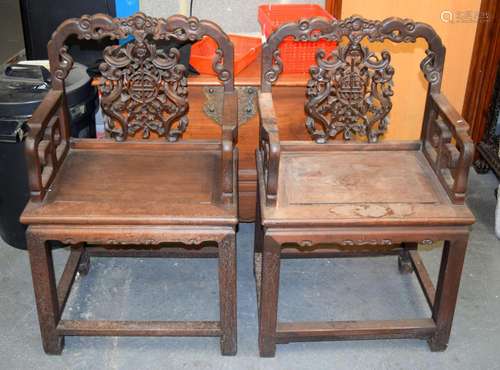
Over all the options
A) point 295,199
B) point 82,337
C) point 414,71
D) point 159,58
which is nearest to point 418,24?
point 295,199

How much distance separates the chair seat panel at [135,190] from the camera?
6.26 feet

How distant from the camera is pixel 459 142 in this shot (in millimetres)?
1927

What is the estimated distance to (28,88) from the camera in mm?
2402

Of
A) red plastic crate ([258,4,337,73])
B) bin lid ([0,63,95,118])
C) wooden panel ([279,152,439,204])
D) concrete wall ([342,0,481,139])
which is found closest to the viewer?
wooden panel ([279,152,439,204])

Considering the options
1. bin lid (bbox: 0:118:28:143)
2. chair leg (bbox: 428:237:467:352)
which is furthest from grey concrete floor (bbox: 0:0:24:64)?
chair leg (bbox: 428:237:467:352)

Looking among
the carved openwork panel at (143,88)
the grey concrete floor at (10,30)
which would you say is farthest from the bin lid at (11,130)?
the grey concrete floor at (10,30)

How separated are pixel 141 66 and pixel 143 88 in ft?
0.24

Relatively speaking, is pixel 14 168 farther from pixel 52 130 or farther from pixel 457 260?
pixel 457 260

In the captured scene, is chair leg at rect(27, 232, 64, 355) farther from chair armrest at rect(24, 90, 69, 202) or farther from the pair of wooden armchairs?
chair armrest at rect(24, 90, 69, 202)

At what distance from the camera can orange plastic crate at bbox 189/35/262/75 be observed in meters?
2.51

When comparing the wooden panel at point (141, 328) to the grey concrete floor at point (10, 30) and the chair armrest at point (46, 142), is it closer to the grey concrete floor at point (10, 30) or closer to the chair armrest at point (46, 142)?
the chair armrest at point (46, 142)

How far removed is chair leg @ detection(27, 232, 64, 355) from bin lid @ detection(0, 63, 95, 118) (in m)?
0.59

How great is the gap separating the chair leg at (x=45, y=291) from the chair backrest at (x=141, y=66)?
507mm

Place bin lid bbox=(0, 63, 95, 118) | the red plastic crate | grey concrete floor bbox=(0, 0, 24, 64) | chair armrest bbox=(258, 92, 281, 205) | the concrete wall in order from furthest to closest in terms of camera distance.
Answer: grey concrete floor bbox=(0, 0, 24, 64) → the concrete wall → the red plastic crate → bin lid bbox=(0, 63, 95, 118) → chair armrest bbox=(258, 92, 281, 205)
